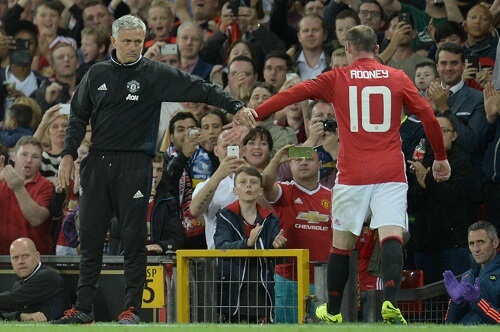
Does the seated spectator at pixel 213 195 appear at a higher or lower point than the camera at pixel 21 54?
lower

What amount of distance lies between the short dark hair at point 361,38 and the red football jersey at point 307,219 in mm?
2344

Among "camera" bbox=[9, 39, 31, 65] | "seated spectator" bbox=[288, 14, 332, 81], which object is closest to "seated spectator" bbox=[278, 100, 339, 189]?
"seated spectator" bbox=[288, 14, 332, 81]

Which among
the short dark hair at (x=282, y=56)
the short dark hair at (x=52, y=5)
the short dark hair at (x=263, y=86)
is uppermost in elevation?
the short dark hair at (x=52, y=5)

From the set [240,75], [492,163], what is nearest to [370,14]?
[240,75]

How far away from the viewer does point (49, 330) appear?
7.93 metres

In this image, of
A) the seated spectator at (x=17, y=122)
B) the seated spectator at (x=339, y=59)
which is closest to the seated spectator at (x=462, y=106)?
the seated spectator at (x=339, y=59)

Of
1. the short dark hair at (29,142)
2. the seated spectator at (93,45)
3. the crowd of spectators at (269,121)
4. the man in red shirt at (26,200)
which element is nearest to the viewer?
the crowd of spectators at (269,121)

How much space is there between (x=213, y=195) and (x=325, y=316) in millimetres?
2550

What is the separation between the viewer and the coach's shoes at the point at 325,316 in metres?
9.06

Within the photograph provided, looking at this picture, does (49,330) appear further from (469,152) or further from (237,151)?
(469,152)

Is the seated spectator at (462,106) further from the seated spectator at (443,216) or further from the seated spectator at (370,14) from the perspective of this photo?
the seated spectator at (370,14)

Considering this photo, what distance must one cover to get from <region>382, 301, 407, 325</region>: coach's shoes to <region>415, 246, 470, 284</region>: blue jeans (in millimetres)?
3013

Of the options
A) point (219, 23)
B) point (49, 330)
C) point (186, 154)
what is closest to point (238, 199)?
point (186, 154)

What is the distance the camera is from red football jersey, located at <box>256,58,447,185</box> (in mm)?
8984
